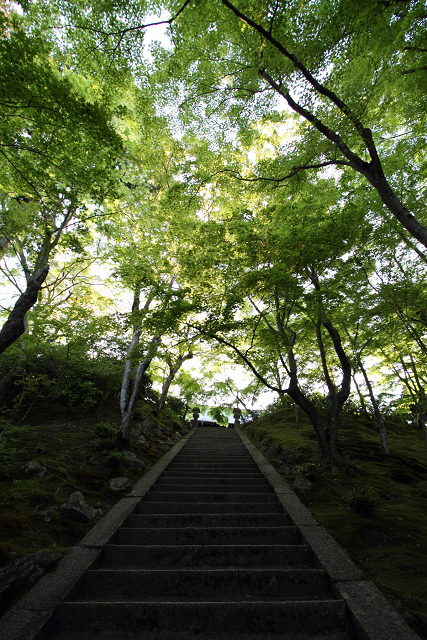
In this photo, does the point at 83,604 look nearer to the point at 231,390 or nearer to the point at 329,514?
the point at 329,514

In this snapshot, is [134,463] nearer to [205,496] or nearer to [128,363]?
[205,496]

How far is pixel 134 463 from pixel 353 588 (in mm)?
5516

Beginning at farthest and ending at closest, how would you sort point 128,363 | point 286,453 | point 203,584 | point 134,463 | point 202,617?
point 128,363 → point 286,453 → point 134,463 → point 203,584 → point 202,617

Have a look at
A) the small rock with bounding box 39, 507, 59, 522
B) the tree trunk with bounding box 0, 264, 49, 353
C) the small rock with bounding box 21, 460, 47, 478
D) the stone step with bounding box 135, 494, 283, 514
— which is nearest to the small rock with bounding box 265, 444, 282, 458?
A: the stone step with bounding box 135, 494, 283, 514

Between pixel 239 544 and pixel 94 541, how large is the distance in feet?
7.50

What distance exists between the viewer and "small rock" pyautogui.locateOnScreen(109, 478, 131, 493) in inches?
227

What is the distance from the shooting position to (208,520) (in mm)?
4754

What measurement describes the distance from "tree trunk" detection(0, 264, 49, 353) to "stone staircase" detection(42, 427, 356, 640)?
416cm

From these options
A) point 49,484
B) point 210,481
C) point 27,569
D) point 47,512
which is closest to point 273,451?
point 210,481

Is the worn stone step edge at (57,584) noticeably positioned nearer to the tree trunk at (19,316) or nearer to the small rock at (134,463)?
the small rock at (134,463)

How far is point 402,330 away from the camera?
929 centimetres

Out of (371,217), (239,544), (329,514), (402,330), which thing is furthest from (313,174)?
(239,544)

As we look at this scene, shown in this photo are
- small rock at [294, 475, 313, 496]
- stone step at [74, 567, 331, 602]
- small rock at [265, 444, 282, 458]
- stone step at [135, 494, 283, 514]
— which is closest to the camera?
stone step at [74, 567, 331, 602]

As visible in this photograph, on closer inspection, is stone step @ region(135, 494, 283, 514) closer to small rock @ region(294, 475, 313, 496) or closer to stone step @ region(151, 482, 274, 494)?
stone step @ region(151, 482, 274, 494)
